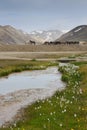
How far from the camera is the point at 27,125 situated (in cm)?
1886

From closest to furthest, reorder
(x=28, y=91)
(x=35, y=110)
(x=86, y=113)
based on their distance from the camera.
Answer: (x=86, y=113) → (x=35, y=110) → (x=28, y=91)

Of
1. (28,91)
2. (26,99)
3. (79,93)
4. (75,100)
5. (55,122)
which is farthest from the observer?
(28,91)

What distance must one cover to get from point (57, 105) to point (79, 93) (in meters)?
4.69

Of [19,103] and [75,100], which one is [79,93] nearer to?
[75,100]

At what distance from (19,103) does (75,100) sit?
4.87 m

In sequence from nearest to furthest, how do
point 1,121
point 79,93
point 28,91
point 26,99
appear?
1. point 1,121
2. point 79,93
3. point 26,99
4. point 28,91

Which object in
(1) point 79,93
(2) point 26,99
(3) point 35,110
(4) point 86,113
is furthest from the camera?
(2) point 26,99

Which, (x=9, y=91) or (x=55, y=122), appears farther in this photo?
(x=9, y=91)

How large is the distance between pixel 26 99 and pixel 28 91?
479 cm

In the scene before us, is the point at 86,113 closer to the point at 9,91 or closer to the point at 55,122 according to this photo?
the point at 55,122

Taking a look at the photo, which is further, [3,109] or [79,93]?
[79,93]

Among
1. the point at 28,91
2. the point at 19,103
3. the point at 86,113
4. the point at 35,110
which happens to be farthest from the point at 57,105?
the point at 28,91

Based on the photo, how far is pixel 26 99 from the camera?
29.8 metres

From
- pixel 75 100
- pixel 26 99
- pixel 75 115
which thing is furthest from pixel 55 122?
pixel 26 99
